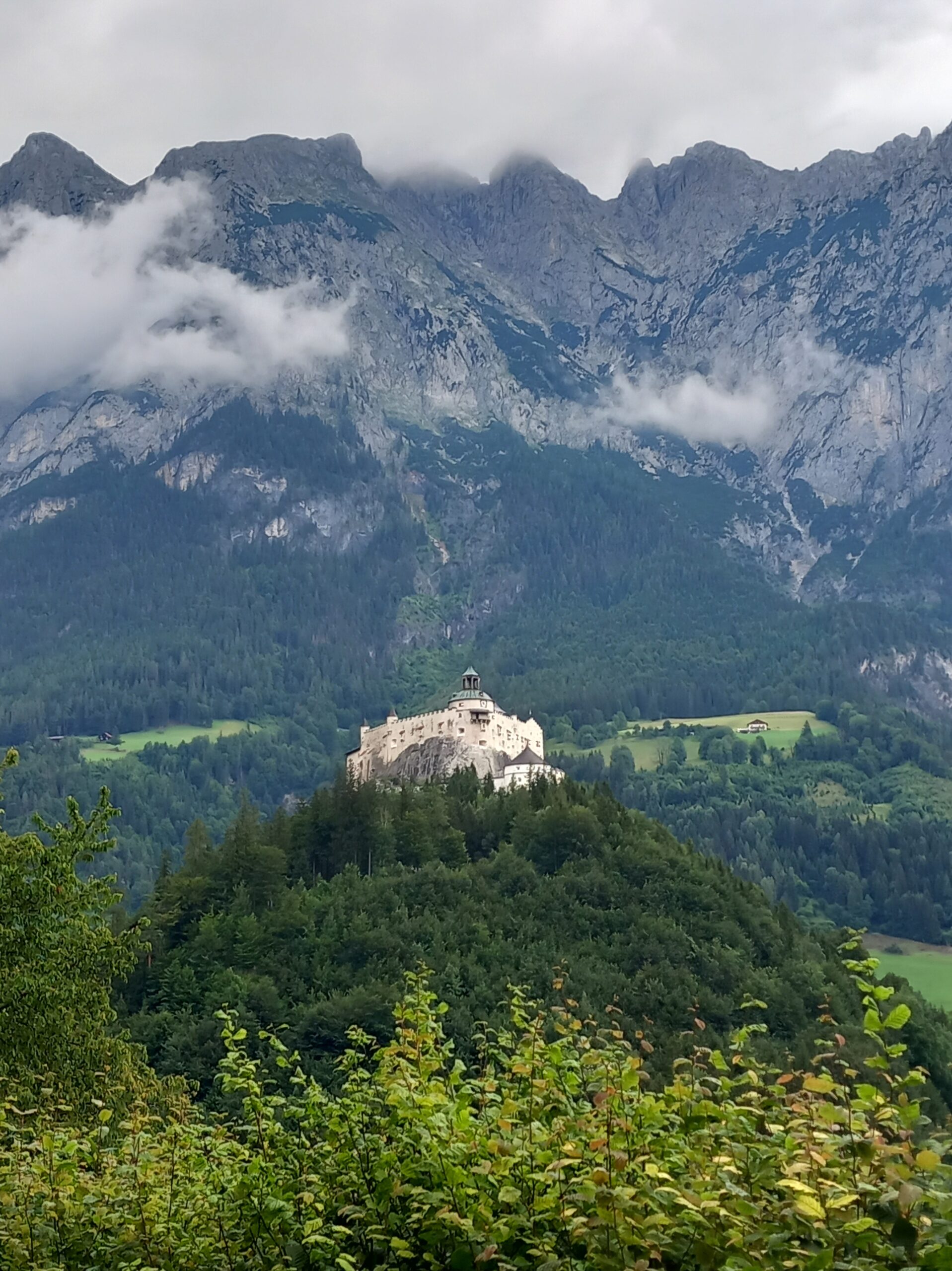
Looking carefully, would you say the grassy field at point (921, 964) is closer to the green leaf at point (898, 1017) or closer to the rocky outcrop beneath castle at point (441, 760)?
the rocky outcrop beneath castle at point (441, 760)

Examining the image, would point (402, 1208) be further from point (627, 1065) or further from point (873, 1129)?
point (873, 1129)

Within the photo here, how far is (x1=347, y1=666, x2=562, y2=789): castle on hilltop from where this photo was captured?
433 ft

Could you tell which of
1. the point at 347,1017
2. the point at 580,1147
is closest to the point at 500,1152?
the point at 580,1147

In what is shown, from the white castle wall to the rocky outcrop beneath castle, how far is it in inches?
30.2

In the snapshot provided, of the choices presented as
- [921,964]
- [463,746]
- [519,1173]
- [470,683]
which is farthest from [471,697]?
[519,1173]

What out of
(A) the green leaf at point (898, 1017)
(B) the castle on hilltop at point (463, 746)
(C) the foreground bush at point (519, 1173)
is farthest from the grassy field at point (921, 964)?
(A) the green leaf at point (898, 1017)

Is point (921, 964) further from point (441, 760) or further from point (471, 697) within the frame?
point (441, 760)

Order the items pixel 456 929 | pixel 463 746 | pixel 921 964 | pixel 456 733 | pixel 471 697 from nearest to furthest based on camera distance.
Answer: pixel 456 929
pixel 463 746
pixel 456 733
pixel 471 697
pixel 921 964

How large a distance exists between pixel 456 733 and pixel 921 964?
59.9 m

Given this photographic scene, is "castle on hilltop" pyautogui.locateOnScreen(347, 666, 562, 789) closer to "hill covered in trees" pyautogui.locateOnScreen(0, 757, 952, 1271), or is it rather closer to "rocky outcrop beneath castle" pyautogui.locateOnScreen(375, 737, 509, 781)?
"rocky outcrop beneath castle" pyautogui.locateOnScreen(375, 737, 509, 781)

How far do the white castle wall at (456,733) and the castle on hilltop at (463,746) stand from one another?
2.0 inches

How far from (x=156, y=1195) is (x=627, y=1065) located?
4.78 metres

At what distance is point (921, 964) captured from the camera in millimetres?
154750

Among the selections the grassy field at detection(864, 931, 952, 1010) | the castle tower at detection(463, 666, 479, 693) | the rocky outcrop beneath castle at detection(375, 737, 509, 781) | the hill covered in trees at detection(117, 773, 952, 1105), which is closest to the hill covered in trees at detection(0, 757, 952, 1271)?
the hill covered in trees at detection(117, 773, 952, 1105)
